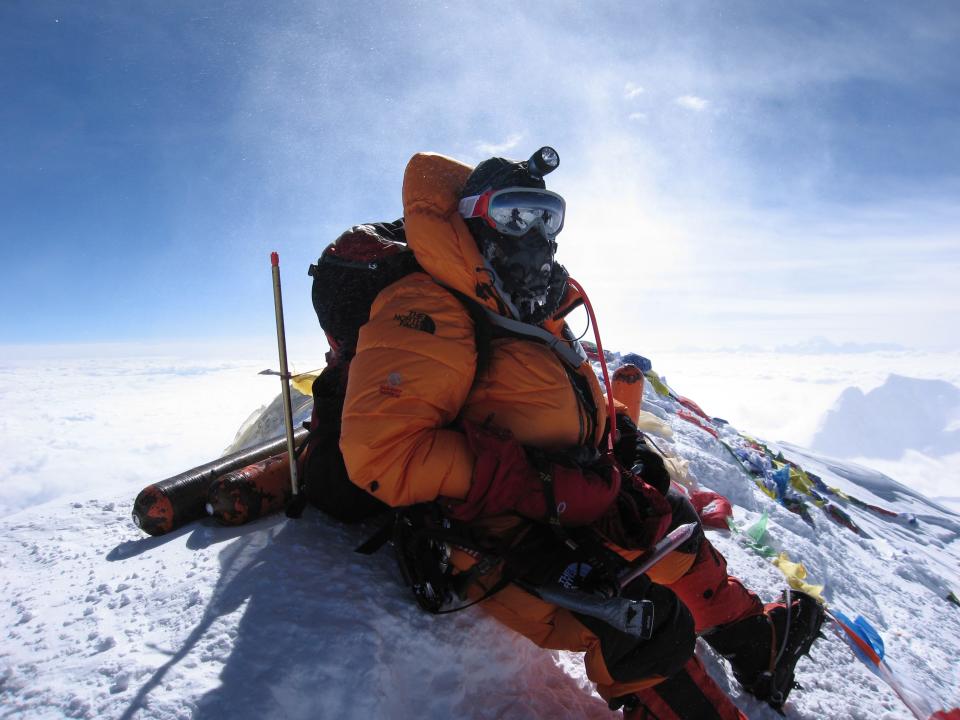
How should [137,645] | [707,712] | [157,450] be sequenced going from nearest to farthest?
[137,645], [707,712], [157,450]

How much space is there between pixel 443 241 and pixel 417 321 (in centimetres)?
44

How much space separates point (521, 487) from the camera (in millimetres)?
1912

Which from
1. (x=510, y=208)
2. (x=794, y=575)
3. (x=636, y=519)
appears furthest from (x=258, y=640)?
(x=794, y=575)

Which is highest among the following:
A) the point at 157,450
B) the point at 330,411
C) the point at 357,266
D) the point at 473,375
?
the point at 357,266

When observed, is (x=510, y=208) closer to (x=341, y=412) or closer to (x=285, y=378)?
(x=341, y=412)

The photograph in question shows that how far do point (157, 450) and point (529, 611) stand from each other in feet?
258

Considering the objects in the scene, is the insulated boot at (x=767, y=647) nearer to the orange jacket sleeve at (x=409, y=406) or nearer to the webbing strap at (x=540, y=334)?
the webbing strap at (x=540, y=334)

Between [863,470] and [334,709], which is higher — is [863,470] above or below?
below

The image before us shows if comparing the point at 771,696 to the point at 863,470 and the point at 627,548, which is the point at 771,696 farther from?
the point at 863,470

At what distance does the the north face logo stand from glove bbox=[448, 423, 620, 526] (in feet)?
1.43

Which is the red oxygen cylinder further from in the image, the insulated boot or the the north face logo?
the insulated boot

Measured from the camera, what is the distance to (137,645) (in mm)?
1686

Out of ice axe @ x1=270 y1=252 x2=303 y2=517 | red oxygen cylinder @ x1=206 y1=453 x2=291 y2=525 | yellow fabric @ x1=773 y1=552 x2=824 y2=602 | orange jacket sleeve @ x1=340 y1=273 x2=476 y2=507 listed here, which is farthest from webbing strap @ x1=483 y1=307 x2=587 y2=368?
yellow fabric @ x1=773 y1=552 x2=824 y2=602

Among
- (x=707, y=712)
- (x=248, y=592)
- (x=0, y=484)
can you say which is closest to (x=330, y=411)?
(x=248, y=592)
